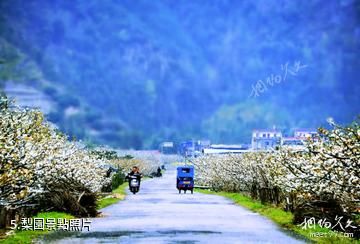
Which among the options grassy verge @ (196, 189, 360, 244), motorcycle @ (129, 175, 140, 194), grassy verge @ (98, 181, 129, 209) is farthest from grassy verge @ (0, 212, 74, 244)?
motorcycle @ (129, 175, 140, 194)

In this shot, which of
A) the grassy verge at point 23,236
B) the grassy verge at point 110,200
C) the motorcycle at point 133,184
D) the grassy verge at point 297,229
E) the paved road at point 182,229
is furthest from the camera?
the motorcycle at point 133,184

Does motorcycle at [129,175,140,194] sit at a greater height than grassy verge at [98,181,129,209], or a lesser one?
greater

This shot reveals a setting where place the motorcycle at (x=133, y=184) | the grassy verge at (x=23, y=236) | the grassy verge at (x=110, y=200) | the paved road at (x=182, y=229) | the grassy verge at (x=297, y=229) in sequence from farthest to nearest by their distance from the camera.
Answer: the motorcycle at (x=133, y=184) < the grassy verge at (x=110, y=200) < the paved road at (x=182, y=229) < the grassy verge at (x=297, y=229) < the grassy verge at (x=23, y=236)

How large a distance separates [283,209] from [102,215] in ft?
19.8

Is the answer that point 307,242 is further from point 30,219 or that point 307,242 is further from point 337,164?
point 30,219

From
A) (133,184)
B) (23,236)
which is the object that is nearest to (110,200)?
(133,184)

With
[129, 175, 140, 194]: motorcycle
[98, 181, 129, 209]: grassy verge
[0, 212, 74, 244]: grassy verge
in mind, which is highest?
[129, 175, 140, 194]: motorcycle

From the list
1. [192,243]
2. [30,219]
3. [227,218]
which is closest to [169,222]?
[227,218]

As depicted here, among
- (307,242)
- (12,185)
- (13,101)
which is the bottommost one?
(307,242)

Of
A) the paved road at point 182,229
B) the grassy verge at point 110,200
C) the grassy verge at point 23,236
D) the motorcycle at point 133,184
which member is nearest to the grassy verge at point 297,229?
the paved road at point 182,229

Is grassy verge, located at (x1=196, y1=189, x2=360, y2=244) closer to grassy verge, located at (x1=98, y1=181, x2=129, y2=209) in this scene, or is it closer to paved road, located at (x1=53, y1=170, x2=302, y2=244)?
paved road, located at (x1=53, y1=170, x2=302, y2=244)

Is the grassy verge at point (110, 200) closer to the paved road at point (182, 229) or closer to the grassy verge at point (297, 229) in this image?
the paved road at point (182, 229)

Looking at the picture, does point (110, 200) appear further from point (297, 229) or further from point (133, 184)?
point (297, 229)

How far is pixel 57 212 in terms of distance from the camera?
74.5ft
